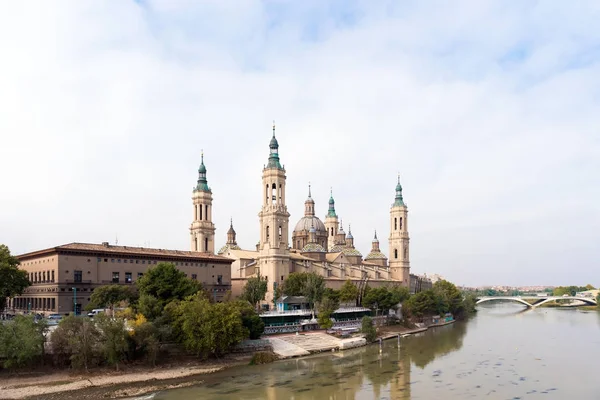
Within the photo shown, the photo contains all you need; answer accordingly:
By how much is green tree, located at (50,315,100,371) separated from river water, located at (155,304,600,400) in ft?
26.0

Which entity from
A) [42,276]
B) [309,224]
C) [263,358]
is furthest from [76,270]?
[309,224]

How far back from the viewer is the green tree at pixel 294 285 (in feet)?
246

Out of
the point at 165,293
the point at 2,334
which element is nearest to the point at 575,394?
the point at 165,293

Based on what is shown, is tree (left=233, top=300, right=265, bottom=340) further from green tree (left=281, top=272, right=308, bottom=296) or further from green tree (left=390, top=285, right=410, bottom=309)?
green tree (left=390, top=285, right=410, bottom=309)

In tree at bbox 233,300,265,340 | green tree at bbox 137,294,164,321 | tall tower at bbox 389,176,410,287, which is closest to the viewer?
green tree at bbox 137,294,164,321

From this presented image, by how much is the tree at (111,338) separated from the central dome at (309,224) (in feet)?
214

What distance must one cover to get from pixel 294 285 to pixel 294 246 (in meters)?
31.1

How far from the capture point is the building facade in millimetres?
56719

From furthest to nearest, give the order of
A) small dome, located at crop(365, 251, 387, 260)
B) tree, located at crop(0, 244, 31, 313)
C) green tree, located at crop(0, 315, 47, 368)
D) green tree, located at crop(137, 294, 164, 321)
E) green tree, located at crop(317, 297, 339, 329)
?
small dome, located at crop(365, 251, 387, 260) → green tree, located at crop(317, 297, 339, 329) → tree, located at crop(0, 244, 31, 313) → green tree, located at crop(137, 294, 164, 321) → green tree, located at crop(0, 315, 47, 368)

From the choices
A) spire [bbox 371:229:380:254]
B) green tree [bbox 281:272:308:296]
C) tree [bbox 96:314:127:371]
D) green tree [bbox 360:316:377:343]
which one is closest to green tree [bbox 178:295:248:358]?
tree [bbox 96:314:127:371]

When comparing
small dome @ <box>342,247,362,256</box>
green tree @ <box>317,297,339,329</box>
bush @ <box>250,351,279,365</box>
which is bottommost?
bush @ <box>250,351,279,365</box>

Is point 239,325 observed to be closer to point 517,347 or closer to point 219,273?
point 219,273

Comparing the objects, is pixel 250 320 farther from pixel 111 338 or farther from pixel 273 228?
pixel 273 228

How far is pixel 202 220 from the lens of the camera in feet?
302
